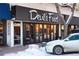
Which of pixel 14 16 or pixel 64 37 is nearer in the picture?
pixel 64 37

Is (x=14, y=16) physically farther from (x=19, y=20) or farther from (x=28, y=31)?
(x=28, y=31)

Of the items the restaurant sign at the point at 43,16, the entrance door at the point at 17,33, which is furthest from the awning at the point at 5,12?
the restaurant sign at the point at 43,16

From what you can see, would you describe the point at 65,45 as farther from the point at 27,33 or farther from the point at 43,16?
the point at 27,33

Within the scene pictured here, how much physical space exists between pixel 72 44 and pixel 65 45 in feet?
0.92

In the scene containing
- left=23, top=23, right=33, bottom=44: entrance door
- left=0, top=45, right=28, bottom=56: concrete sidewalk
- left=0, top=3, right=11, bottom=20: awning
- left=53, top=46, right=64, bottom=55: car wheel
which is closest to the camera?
left=53, top=46, right=64, bottom=55: car wheel

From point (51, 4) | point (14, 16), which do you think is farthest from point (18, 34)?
point (51, 4)

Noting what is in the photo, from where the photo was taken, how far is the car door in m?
10.3

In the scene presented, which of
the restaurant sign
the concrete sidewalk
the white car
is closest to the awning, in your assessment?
the restaurant sign

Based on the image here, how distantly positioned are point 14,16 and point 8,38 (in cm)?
119

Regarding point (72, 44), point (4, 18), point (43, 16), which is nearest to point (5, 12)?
point (4, 18)

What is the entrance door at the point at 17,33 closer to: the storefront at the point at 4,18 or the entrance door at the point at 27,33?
the entrance door at the point at 27,33

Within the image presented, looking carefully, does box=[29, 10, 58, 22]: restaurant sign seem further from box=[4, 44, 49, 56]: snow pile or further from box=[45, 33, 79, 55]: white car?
box=[4, 44, 49, 56]: snow pile

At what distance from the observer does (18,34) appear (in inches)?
482

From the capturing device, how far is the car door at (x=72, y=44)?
10298 millimetres
